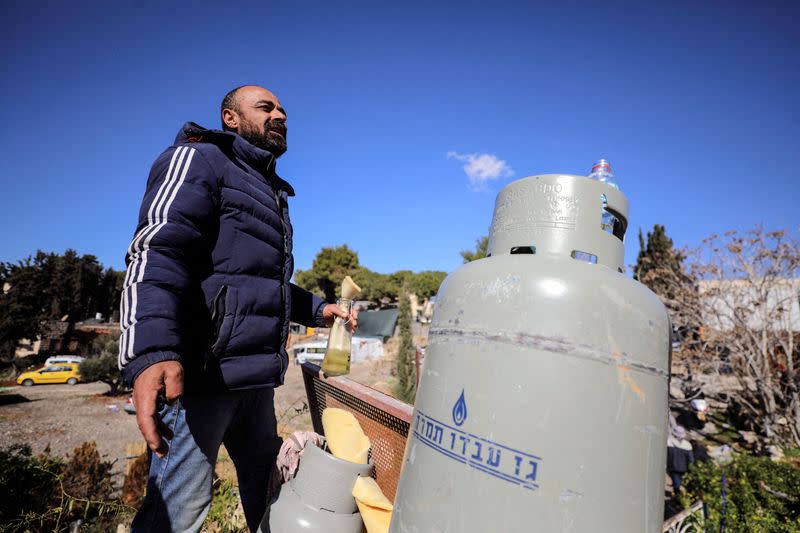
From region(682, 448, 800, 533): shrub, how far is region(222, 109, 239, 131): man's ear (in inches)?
223

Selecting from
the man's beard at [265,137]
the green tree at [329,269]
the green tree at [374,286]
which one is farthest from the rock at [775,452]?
the green tree at [329,269]

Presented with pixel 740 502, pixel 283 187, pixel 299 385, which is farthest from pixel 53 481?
pixel 299 385

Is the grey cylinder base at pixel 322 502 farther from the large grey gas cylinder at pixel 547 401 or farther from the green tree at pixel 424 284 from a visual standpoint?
the green tree at pixel 424 284

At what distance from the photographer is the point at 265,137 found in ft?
6.53

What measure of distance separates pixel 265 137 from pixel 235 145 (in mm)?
294

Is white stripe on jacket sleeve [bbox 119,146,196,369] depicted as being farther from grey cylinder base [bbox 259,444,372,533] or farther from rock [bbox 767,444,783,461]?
rock [bbox 767,444,783,461]

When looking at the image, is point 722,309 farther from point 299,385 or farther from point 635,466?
point 299,385

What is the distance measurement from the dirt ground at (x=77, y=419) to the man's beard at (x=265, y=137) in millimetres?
5639

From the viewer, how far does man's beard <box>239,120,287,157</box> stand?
199 cm

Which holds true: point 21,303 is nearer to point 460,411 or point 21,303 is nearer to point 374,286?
point 374,286

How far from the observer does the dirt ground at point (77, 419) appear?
8.59m

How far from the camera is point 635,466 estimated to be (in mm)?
948

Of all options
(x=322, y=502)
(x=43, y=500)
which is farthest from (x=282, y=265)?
(x=43, y=500)

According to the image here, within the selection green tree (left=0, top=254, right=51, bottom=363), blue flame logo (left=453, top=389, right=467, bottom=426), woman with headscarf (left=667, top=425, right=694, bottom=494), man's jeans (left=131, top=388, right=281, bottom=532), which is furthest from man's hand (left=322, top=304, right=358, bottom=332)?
green tree (left=0, top=254, right=51, bottom=363)
